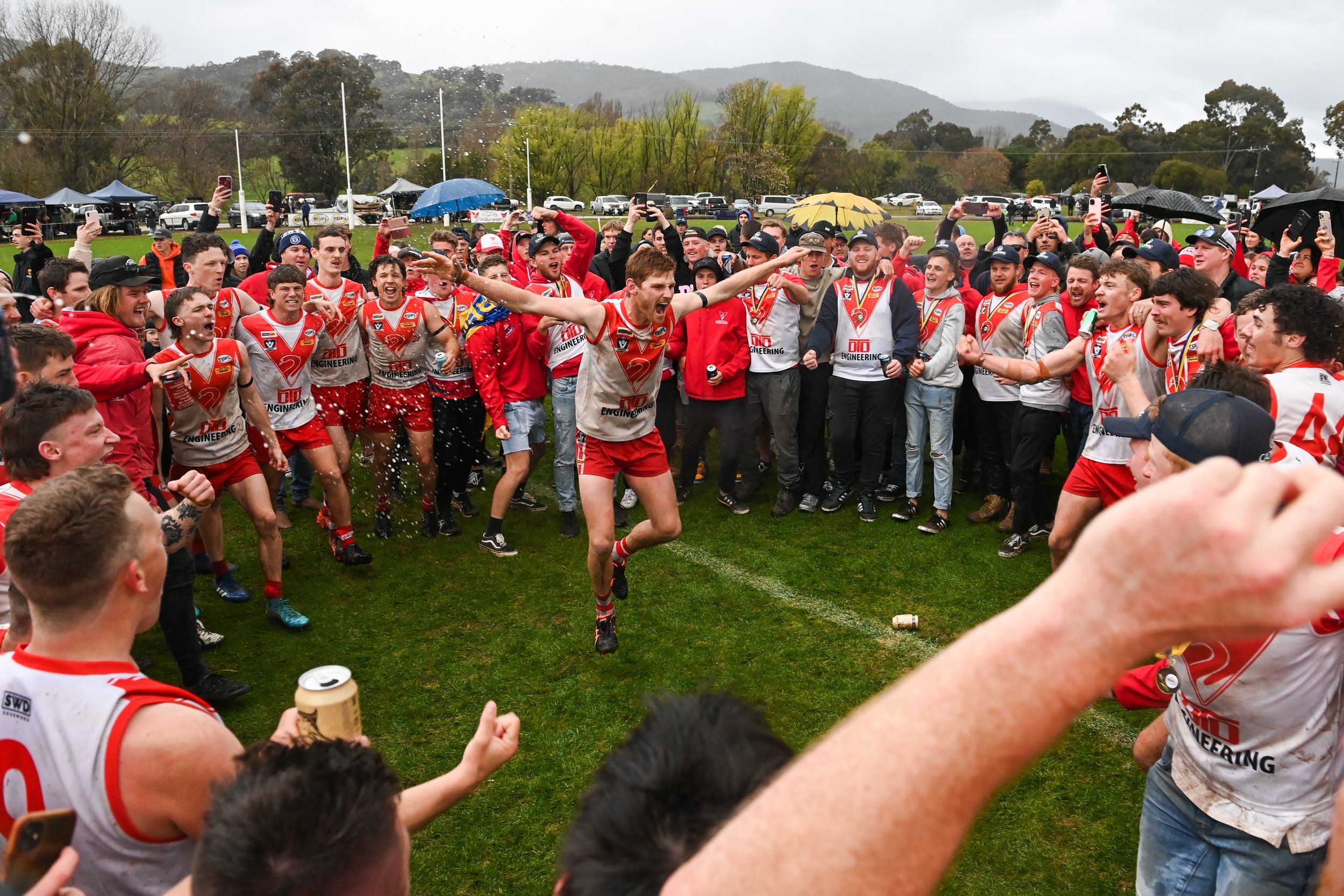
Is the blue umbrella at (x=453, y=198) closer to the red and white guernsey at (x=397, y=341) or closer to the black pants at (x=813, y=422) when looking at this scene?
the red and white guernsey at (x=397, y=341)

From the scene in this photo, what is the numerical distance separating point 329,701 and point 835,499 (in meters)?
6.00

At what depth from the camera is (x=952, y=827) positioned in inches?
24.2

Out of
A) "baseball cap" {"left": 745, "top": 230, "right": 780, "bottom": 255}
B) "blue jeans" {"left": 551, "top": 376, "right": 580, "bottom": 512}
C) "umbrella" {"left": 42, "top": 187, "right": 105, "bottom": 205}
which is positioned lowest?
"blue jeans" {"left": 551, "top": 376, "right": 580, "bottom": 512}

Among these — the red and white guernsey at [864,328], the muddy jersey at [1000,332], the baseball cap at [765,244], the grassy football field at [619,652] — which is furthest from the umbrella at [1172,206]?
the baseball cap at [765,244]

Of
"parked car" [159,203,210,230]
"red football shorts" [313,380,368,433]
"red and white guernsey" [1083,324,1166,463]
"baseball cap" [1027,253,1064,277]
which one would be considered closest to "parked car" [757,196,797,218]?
"parked car" [159,203,210,230]

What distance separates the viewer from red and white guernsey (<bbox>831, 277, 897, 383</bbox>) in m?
7.49

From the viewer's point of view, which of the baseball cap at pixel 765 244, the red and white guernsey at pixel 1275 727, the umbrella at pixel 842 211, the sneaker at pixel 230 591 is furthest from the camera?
the umbrella at pixel 842 211

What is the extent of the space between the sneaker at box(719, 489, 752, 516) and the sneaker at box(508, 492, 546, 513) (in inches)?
65.5

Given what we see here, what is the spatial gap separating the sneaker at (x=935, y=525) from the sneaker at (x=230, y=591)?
5331mm

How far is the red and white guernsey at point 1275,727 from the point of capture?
6.79 feet

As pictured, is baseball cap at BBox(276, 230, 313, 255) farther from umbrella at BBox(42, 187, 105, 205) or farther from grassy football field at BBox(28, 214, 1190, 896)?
umbrella at BBox(42, 187, 105, 205)

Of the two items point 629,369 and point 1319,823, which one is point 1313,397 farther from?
point 629,369

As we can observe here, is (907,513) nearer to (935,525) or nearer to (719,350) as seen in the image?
(935,525)

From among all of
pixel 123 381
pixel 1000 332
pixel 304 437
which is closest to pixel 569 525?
pixel 304 437
